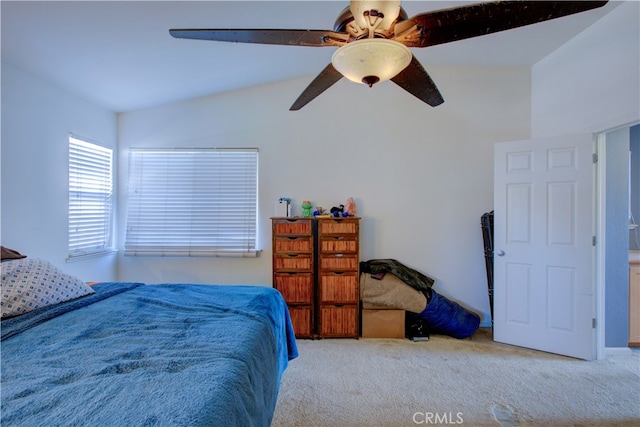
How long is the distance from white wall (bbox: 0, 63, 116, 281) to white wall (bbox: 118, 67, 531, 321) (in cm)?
74

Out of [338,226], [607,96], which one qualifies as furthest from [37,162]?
[607,96]

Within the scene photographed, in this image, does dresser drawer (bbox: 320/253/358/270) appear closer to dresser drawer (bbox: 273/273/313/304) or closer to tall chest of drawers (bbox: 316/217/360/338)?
tall chest of drawers (bbox: 316/217/360/338)

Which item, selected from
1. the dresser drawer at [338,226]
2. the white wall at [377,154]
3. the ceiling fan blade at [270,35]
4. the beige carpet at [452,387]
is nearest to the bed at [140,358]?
the beige carpet at [452,387]

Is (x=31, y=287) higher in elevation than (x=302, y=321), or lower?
higher

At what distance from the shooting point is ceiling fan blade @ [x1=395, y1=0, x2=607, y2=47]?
107 cm

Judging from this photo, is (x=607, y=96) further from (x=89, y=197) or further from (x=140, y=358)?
(x=89, y=197)

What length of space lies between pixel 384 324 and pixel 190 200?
2.59 m

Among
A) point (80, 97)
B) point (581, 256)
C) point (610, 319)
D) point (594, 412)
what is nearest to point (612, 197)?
point (581, 256)

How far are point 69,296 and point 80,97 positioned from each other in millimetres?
2186

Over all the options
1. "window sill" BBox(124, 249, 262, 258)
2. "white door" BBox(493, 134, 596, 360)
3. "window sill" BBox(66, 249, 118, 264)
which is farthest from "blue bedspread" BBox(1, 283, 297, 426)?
"white door" BBox(493, 134, 596, 360)

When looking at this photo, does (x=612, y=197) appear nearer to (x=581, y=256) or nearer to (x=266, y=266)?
(x=581, y=256)

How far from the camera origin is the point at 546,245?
2.73 metres

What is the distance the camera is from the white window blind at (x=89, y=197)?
9.27ft

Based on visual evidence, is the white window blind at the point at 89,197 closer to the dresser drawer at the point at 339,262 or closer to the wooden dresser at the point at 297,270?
the wooden dresser at the point at 297,270
